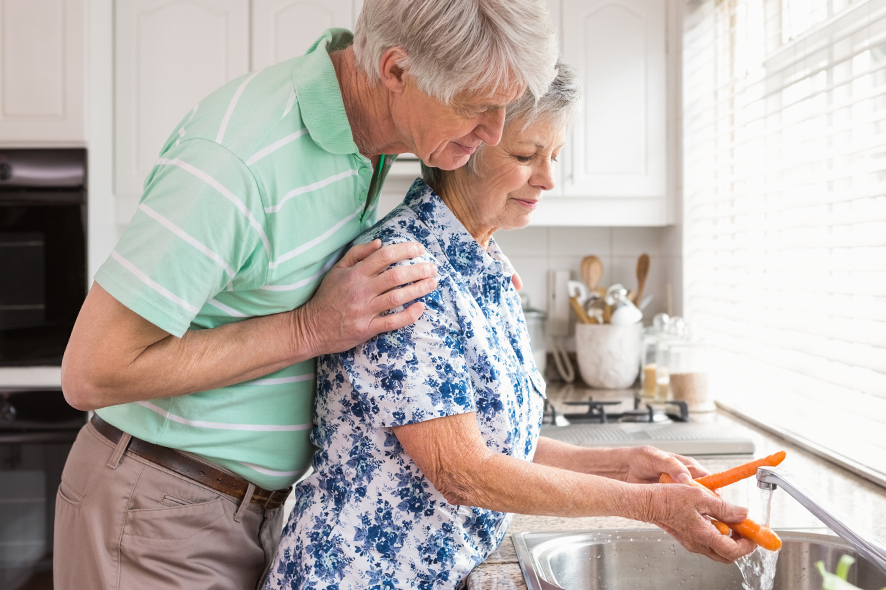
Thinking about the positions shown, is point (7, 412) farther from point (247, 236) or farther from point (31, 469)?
point (247, 236)

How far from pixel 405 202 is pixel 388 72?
225 mm

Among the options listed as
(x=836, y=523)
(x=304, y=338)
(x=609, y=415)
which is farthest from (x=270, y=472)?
(x=609, y=415)

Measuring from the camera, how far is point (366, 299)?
2.73 feet

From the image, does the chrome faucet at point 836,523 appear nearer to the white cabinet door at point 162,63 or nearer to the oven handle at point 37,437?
the oven handle at point 37,437

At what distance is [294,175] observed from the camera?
0.82 metres

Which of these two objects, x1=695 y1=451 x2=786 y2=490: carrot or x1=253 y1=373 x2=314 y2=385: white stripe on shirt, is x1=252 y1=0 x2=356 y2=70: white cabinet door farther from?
x1=695 y1=451 x2=786 y2=490: carrot

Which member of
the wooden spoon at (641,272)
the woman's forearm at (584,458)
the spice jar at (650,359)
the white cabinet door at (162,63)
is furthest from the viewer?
the wooden spoon at (641,272)

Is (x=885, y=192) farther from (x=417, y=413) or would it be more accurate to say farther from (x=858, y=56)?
(x=417, y=413)

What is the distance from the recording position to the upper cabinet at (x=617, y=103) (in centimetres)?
225

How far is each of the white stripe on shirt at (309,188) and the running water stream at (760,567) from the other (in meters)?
0.68

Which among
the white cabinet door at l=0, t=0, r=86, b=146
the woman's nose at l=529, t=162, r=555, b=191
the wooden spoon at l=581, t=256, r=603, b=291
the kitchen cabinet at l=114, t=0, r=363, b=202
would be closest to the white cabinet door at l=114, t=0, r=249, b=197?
the kitchen cabinet at l=114, t=0, r=363, b=202

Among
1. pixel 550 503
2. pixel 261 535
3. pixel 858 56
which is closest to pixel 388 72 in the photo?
pixel 550 503

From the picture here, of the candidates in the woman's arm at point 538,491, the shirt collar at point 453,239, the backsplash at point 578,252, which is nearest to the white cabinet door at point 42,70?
the backsplash at point 578,252

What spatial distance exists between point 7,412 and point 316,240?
5.05 feet
